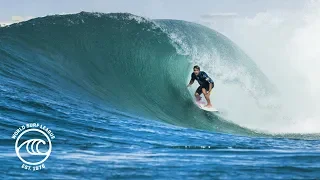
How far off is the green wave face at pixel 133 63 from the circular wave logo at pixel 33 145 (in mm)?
3724

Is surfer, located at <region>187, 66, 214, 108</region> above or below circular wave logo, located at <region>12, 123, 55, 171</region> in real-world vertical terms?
above

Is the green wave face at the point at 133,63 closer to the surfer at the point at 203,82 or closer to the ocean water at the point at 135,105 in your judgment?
the ocean water at the point at 135,105

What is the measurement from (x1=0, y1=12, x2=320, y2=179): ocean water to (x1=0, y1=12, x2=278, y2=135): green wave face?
38 millimetres

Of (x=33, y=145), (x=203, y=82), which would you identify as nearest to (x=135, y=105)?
(x=203, y=82)

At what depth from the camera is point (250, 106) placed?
50.9 feet

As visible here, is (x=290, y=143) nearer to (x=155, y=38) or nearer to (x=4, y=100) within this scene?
(x=4, y=100)

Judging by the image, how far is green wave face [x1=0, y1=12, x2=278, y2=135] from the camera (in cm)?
1206

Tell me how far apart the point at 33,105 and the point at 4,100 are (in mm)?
523

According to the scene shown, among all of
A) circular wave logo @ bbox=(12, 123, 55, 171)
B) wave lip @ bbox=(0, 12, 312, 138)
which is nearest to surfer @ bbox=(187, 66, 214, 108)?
wave lip @ bbox=(0, 12, 312, 138)

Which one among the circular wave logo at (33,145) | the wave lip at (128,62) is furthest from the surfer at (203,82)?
the circular wave logo at (33,145)

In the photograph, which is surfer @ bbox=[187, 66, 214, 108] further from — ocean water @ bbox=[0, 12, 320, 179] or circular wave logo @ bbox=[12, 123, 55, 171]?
circular wave logo @ bbox=[12, 123, 55, 171]

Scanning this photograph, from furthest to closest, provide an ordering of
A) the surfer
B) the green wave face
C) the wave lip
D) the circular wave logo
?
the surfer → the green wave face → the wave lip → the circular wave logo

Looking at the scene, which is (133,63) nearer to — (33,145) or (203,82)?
(203,82)

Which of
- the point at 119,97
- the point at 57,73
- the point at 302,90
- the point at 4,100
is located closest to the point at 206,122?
the point at 119,97
